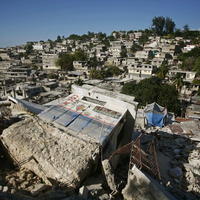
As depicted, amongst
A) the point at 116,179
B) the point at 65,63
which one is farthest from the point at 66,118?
the point at 65,63

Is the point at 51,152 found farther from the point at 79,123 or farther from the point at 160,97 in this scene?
the point at 160,97

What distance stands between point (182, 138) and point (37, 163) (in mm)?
11417

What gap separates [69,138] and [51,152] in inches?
39.1

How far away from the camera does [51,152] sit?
6457mm

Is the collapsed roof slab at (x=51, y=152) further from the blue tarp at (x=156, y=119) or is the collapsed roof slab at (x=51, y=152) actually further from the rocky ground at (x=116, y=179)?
the blue tarp at (x=156, y=119)

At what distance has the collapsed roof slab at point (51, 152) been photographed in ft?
19.0

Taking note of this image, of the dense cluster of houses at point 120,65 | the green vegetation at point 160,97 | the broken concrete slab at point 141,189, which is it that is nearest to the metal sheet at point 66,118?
the broken concrete slab at point 141,189

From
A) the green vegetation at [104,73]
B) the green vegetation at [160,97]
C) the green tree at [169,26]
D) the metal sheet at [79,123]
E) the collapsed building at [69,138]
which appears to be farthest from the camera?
the green tree at [169,26]

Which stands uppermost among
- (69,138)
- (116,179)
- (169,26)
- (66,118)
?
(169,26)

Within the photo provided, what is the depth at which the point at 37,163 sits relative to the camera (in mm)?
6309

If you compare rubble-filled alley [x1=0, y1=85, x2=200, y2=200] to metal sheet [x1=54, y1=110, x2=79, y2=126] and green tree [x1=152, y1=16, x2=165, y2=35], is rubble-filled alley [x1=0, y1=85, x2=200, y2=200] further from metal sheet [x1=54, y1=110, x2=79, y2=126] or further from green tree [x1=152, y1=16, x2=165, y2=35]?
green tree [x1=152, y1=16, x2=165, y2=35]

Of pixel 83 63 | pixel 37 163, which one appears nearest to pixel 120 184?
pixel 37 163

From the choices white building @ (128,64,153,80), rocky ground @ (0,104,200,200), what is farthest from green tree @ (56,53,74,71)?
rocky ground @ (0,104,200,200)

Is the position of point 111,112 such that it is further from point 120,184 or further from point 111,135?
point 120,184
